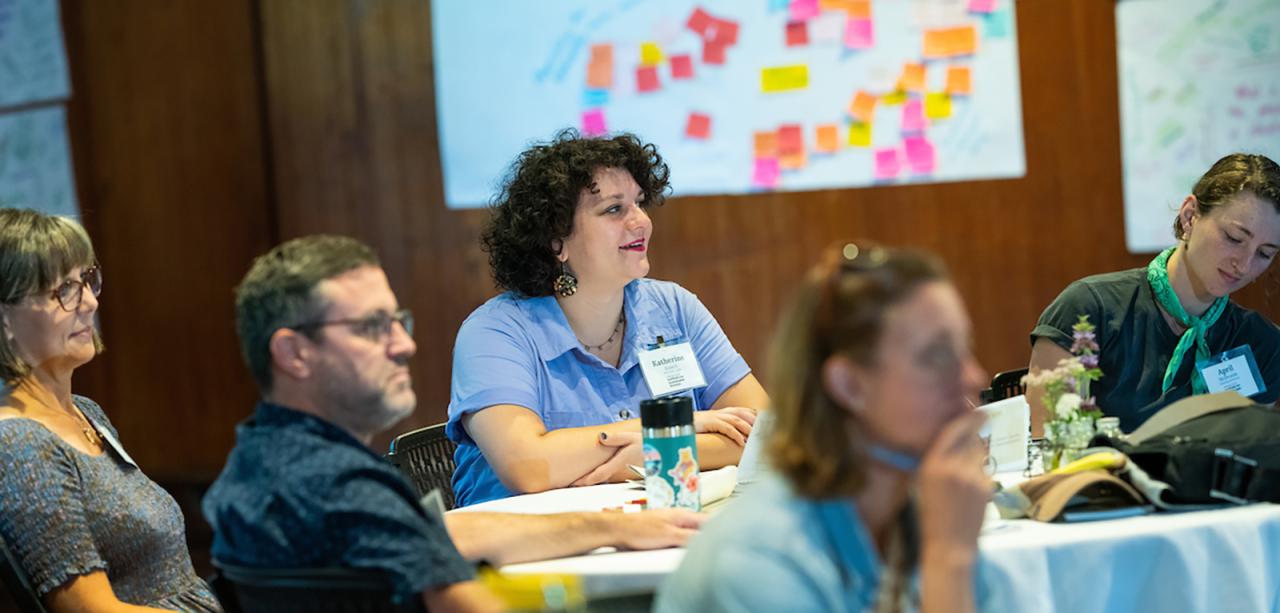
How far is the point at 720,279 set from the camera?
5.11 metres

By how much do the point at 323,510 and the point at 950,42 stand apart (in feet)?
12.4

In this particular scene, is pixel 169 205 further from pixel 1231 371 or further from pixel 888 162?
pixel 1231 371

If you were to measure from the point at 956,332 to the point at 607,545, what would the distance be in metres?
0.86

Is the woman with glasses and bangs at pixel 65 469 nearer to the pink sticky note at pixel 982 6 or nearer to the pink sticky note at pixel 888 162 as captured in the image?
the pink sticky note at pixel 888 162

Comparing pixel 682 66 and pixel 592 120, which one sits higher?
pixel 682 66

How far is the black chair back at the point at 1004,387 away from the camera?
3480 mm

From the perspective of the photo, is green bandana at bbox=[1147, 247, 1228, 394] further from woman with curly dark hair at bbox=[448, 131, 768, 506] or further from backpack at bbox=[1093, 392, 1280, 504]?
backpack at bbox=[1093, 392, 1280, 504]

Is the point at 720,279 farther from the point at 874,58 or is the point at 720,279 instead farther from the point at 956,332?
the point at 956,332

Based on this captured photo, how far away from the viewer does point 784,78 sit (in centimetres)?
498

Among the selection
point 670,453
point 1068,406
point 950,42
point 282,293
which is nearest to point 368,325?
point 282,293

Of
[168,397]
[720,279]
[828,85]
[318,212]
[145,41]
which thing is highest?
[145,41]

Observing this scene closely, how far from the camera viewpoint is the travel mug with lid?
2.27 metres

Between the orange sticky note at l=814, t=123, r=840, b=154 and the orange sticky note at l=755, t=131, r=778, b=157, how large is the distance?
15cm

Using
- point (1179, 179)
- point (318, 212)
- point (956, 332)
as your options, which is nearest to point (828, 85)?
Answer: point (1179, 179)
